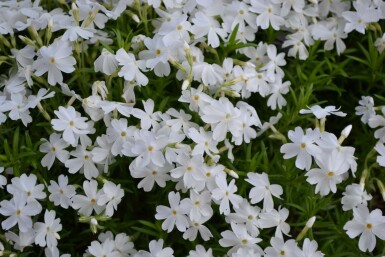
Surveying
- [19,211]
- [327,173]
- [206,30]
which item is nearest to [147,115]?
[206,30]

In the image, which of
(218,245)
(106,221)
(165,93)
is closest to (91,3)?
(165,93)

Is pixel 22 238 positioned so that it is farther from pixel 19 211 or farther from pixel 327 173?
pixel 327 173

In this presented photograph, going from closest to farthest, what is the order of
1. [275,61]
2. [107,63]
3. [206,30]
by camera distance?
1. [107,63]
2. [206,30]
3. [275,61]

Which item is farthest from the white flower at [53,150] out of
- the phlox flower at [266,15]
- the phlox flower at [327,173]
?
the phlox flower at [266,15]

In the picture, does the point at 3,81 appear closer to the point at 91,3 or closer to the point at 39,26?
the point at 39,26

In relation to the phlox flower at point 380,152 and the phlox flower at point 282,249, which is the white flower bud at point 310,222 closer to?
the phlox flower at point 282,249
